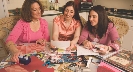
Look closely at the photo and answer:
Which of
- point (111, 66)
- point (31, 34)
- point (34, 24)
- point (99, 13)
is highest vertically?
point (99, 13)

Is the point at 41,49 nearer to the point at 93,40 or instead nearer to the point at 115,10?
the point at 93,40

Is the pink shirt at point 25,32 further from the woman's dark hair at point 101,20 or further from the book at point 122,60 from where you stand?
the book at point 122,60

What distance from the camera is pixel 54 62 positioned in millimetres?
1138

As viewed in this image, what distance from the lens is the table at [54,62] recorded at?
1043 mm

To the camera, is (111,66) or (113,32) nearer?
(111,66)

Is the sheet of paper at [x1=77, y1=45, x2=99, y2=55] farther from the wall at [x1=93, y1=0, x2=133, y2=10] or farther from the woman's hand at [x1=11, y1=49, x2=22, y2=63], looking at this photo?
the wall at [x1=93, y1=0, x2=133, y2=10]

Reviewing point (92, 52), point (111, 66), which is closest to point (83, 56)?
point (92, 52)

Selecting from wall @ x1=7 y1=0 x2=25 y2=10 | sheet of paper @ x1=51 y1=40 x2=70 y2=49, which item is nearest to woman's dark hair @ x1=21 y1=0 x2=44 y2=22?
sheet of paper @ x1=51 y1=40 x2=70 y2=49

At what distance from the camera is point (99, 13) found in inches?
63.2

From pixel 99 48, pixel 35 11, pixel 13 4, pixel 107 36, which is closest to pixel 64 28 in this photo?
pixel 35 11

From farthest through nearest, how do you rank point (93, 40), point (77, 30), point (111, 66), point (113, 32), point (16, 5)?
point (16, 5) < point (77, 30) < point (93, 40) < point (113, 32) < point (111, 66)

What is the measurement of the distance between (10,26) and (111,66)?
139 cm

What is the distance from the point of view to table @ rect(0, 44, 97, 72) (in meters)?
1.04

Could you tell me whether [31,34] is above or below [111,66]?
above
